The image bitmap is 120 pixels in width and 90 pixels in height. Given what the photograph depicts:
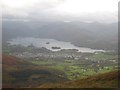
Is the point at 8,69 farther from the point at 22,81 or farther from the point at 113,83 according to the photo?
the point at 113,83

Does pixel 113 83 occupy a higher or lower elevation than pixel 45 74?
higher

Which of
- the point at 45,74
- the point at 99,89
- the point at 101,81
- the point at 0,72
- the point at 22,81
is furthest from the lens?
the point at 45,74

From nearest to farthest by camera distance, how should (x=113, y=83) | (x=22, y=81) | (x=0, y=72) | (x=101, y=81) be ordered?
1. (x=113, y=83)
2. (x=101, y=81)
3. (x=22, y=81)
4. (x=0, y=72)

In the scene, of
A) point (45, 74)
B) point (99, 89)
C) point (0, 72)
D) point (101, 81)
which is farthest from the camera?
point (45, 74)

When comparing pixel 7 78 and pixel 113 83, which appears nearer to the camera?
pixel 113 83

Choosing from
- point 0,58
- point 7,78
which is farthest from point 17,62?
point 7,78

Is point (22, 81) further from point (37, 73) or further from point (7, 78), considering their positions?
point (37, 73)

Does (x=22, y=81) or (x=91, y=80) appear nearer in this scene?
(x=91, y=80)

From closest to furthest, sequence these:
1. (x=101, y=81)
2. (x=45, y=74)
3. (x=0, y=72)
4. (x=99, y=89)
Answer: (x=99, y=89) < (x=101, y=81) < (x=0, y=72) < (x=45, y=74)

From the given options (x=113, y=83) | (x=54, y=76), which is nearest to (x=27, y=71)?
(x=54, y=76)
